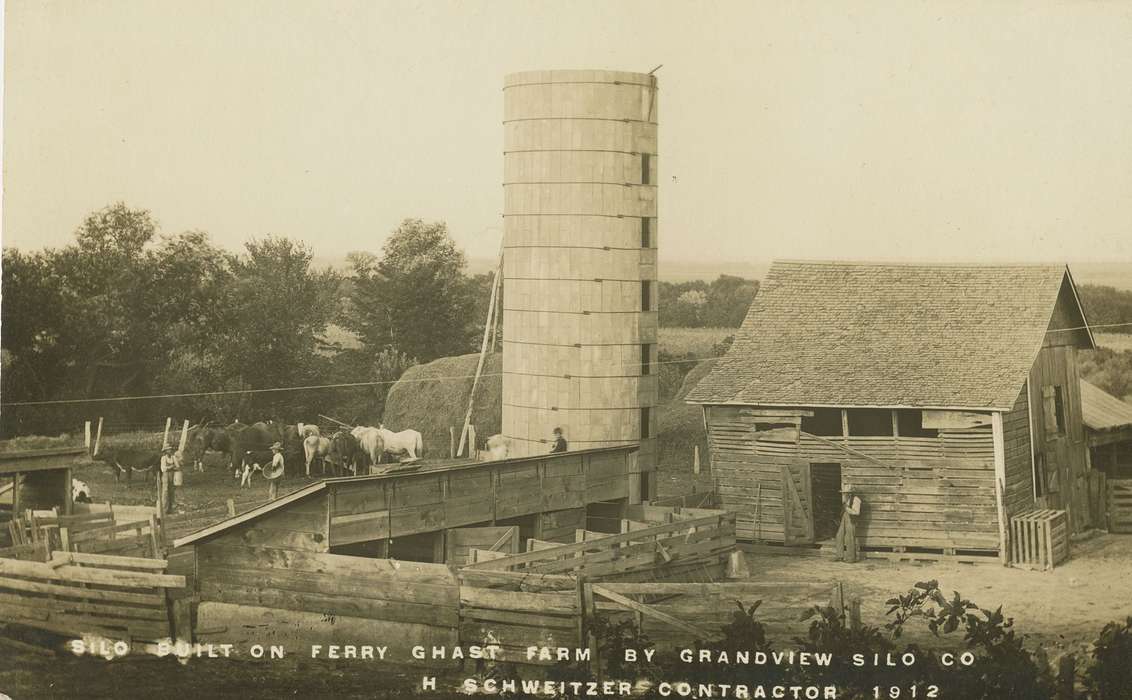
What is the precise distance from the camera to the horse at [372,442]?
24.9 m

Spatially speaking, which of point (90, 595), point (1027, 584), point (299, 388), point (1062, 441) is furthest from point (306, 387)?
point (1027, 584)

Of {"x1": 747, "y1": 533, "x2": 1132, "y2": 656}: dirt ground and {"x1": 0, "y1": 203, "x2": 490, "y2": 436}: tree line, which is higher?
{"x1": 0, "y1": 203, "x2": 490, "y2": 436}: tree line

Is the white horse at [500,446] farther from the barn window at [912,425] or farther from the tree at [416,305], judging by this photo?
the tree at [416,305]

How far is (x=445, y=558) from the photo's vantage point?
17484mm

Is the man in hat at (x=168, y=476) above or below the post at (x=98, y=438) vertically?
below

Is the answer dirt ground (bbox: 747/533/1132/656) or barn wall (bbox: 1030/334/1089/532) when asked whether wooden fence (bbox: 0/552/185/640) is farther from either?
barn wall (bbox: 1030/334/1089/532)

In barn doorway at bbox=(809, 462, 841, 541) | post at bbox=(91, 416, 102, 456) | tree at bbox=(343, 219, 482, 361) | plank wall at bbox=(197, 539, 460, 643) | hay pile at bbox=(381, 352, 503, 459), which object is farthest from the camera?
tree at bbox=(343, 219, 482, 361)

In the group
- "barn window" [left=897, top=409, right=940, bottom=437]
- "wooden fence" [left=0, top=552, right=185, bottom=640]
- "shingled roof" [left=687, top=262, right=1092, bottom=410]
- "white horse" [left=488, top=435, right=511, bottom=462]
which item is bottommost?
"wooden fence" [left=0, top=552, right=185, bottom=640]

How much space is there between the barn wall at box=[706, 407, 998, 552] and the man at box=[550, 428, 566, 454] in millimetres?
2362

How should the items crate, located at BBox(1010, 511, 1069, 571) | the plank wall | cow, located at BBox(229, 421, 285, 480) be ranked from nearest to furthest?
1. the plank wall
2. crate, located at BBox(1010, 511, 1069, 571)
3. cow, located at BBox(229, 421, 285, 480)

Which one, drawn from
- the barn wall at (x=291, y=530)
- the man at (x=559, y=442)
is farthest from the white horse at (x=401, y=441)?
the barn wall at (x=291, y=530)

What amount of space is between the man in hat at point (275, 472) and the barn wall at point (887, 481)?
22.6ft

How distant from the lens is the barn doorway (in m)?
22.2

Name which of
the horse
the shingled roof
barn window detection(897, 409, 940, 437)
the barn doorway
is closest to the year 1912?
the shingled roof
